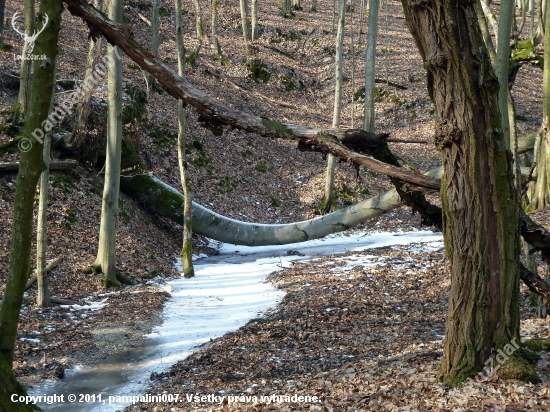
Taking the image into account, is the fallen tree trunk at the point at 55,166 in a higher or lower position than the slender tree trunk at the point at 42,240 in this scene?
higher

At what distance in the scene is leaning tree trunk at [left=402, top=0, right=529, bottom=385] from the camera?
4105 mm

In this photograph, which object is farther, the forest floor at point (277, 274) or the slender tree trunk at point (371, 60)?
the slender tree trunk at point (371, 60)

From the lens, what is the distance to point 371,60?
1894 cm

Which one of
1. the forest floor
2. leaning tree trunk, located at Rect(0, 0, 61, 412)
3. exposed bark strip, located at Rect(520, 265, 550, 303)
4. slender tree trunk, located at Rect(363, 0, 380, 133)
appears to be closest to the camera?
leaning tree trunk, located at Rect(0, 0, 61, 412)

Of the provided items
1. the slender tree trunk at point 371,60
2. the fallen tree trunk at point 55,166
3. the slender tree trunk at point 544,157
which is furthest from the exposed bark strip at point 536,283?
the slender tree trunk at point 371,60

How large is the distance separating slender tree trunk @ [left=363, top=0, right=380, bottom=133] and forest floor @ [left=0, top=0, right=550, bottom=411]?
2.24m

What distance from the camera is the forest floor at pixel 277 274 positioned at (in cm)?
541

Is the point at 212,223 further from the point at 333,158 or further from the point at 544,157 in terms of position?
the point at 544,157

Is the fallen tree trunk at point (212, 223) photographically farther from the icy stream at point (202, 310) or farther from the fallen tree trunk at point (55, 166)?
the fallen tree trunk at point (55, 166)

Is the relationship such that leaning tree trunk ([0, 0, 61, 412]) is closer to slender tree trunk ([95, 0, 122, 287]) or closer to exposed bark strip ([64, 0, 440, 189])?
exposed bark strip ([64, 0, 440, 189])

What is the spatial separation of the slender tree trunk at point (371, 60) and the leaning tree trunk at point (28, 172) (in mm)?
15372

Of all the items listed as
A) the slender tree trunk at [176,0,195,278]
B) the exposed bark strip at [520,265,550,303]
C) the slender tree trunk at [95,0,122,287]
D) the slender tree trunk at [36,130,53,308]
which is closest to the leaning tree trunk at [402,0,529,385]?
the exposed bark strip at [520,265,550,303]

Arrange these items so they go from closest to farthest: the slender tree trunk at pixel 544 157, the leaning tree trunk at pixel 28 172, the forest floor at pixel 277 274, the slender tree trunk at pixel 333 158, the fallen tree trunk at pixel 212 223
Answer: the leaning tree trunk at pixel 28 172 → the forest floor at pixel 277 274 → the slender tree trunk at pixel 544 157 → the fallen tree trunk at pixel 212 223 → the slender tree trunk at pixel 333 158

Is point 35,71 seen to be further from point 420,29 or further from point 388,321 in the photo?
point 388,321
